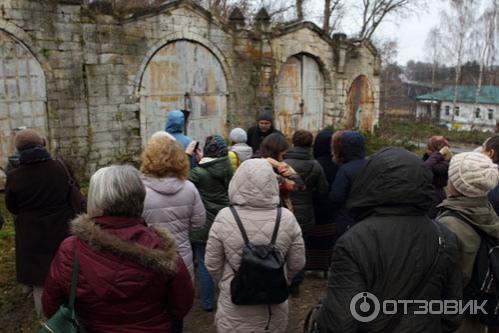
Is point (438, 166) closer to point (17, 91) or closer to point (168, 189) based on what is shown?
point (168, 189)

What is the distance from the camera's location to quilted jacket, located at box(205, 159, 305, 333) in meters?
2.87

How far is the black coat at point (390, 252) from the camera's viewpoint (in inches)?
80.9

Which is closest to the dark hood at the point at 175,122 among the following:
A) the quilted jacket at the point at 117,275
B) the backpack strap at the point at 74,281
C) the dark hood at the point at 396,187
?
the quilted jacket at the point at 117,275

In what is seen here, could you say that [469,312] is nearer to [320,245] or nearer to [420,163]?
[420,163]

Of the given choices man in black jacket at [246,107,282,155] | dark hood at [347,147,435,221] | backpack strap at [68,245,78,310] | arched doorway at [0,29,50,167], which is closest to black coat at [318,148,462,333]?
dark hood at [347,147,435,221]

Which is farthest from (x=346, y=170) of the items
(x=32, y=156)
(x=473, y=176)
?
(x=32, y=156)

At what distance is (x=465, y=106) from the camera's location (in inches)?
1752

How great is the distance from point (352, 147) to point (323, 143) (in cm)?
78

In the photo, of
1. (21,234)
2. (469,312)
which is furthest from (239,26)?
(469,312)

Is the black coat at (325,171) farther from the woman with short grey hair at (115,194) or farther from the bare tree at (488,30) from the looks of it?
the bare tree at (488,30)

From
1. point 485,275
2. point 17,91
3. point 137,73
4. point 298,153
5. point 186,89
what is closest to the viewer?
point 485,275

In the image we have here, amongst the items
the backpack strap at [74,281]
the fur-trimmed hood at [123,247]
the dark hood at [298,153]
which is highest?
the dark hood at [298,153]

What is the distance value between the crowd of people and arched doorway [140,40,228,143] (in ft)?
18.9

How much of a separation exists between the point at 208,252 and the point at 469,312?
1.67m
